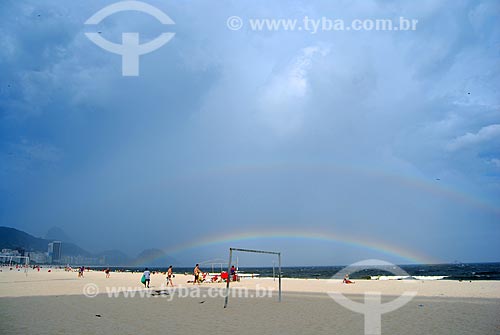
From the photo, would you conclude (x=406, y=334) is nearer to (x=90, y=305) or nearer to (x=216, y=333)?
(x=216, y=333)

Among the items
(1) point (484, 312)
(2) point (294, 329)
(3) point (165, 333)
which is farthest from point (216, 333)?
(1) point (484, 312)

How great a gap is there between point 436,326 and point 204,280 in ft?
94.0

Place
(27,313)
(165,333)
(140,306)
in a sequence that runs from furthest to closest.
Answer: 1. (140,306)
2. (27,313)
3. (165,333)

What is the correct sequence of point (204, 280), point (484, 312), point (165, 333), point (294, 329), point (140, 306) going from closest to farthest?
point (165, 333) < point (294, 329) < point (484, 312) < point (140, 306) < point (204, 280)

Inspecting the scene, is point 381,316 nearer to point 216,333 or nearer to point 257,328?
point 257,328

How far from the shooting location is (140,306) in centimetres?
1544

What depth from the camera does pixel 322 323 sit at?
1167 cm

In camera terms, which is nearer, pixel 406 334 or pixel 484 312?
pixel 406 334

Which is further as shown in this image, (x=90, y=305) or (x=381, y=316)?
(x=90, y=305)

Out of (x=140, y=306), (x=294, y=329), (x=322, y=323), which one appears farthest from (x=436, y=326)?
(x=140, y=306)

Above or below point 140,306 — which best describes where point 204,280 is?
below

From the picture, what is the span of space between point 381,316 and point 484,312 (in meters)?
4.41

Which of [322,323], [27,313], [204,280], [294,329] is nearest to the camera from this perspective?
[294,329]

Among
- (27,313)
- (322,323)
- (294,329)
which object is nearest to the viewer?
(294,329)
